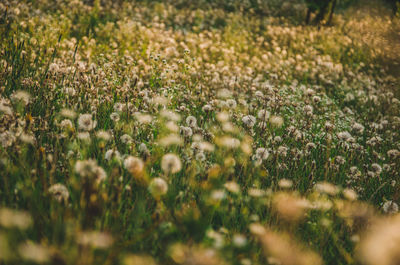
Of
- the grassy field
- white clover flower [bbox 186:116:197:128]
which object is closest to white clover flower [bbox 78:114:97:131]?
the grassy field

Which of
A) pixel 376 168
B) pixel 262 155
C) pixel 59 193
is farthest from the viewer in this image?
pixel 376 168

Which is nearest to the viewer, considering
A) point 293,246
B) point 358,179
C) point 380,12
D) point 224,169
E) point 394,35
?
point 293,246

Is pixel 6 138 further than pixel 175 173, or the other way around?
pixel 175 173

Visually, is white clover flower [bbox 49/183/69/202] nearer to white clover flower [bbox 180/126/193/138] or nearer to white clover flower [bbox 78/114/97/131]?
white clover flower [bbox 78/114/97/131]

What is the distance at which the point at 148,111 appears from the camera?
284 cm

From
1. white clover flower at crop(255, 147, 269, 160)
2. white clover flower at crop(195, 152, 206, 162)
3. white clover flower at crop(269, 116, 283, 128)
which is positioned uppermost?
white clover flower at crop(195, 152, 206, 162)

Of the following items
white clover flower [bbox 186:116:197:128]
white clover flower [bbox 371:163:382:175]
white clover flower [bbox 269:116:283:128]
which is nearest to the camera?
white clover flower [bbox 186:116:197:128]

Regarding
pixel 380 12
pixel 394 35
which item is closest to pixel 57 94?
pixel 394 35

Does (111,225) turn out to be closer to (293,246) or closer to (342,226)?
(293,246)

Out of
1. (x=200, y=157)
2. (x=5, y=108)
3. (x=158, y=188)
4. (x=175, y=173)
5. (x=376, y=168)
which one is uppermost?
(x=5, y=108)

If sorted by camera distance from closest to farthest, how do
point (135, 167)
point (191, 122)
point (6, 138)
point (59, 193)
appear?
1. point (59, 193)
2. point (135, 167)
3. point (6, 138)
4. point (191, 122)

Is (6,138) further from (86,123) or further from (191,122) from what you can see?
(191,122)

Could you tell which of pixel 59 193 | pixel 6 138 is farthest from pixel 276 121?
pixel 6 138

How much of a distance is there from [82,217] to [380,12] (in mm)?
17012
